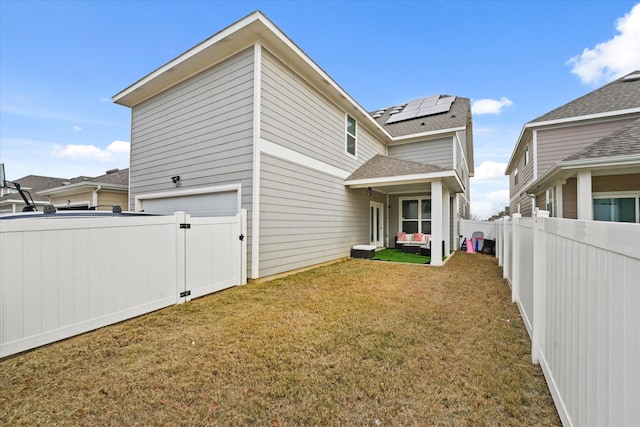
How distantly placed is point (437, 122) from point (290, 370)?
12.5 metres

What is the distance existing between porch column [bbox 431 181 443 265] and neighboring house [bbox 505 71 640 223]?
2810mm

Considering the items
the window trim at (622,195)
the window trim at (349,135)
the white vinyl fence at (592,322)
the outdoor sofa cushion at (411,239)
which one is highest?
the window trim at (349,135)

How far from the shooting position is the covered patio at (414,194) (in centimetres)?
784

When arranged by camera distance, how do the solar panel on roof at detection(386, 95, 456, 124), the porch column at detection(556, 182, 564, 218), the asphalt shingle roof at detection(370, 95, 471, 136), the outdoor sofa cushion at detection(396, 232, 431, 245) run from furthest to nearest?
1. the solar panel on roof at detection(386, 95, 456, 124)
2. the asphalt shingle roof at detection(370, 95, 471, 136)
3. the outdoor sofa cushion at detection(396, 232, 431, 245)
4. the porch column at detection(556, 182, 564, 218)

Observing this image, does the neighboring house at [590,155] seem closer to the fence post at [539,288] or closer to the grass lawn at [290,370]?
the grass lawn at [290,370]

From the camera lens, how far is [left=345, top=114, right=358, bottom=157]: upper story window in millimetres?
9359

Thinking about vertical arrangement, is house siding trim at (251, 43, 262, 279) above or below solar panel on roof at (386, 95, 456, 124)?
below

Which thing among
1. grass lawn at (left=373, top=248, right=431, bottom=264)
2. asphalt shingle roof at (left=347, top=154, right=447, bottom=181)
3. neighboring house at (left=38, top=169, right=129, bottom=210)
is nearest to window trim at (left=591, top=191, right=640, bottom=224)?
asphalt shingle roof at (left=347, top=154, right=447, bottom=181)

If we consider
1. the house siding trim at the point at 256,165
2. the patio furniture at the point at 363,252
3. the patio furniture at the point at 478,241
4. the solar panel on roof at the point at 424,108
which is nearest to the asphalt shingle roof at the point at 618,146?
the patio furniture at the point at 363,252

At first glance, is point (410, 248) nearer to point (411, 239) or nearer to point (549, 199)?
point (411, 239)

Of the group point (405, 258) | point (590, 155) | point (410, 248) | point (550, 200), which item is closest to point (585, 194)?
point (590, 155)

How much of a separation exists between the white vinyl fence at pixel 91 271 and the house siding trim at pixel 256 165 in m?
0.89

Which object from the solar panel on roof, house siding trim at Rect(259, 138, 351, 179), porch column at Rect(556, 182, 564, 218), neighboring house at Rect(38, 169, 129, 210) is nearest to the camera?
house siding trim at Rect(259, 138, 351, 179)

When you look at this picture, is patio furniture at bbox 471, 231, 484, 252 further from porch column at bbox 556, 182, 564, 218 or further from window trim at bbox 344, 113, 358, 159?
window trim at bbox 344, 113, 358, 159
